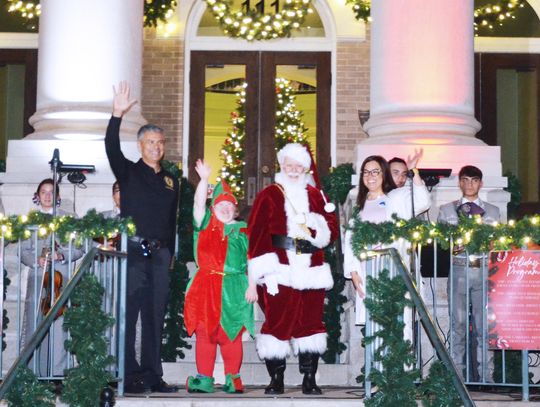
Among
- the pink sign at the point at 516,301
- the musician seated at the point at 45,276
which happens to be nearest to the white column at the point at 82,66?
the musician seated at the point at 45,276

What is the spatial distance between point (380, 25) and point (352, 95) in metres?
5.19

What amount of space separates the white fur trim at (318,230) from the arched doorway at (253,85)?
783 cm

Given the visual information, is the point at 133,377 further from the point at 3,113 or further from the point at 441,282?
the point at 3,113

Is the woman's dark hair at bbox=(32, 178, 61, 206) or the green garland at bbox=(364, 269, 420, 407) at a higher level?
the woman's dark hair at bbox=(32, 178, 61, 206)

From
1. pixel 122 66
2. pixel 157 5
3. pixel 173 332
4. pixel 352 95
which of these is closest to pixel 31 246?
pixel 173 332

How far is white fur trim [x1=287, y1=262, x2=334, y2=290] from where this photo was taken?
29.0ft

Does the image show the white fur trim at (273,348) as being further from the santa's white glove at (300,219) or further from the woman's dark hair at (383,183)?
the woman's dark hair at (383,183)

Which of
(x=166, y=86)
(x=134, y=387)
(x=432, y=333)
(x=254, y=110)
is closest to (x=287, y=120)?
(x=254, y=110)

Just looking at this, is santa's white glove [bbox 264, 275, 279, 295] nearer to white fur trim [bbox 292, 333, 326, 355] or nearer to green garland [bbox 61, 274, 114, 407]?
white fur trim [bbox 292, 333, 326, 355]

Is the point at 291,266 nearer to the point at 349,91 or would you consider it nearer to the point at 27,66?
the point at 349,91

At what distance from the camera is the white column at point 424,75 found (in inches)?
453

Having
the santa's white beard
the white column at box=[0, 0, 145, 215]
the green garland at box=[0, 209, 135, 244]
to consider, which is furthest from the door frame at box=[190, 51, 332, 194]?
the green garland at box=[0, 209, 135, 244]

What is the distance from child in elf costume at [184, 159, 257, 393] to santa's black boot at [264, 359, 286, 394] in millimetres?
256

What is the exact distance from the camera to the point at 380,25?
1181 centimetres
